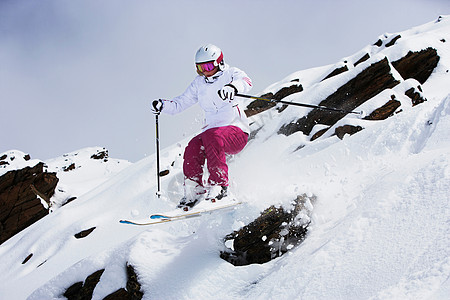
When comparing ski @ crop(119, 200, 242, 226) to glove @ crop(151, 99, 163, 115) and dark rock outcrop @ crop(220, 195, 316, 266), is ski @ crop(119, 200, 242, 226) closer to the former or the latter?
dark rock outcrop @ crop(220, 195, 316, 266)

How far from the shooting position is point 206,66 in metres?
4.55

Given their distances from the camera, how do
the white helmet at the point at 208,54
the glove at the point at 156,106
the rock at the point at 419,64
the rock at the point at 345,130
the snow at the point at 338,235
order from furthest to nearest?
the rock at the point at 419,64, the rock at the point at 345,130, the glove at the point at 156,106, the white helmet at the point at 208,54, the snow at the point at 338,235

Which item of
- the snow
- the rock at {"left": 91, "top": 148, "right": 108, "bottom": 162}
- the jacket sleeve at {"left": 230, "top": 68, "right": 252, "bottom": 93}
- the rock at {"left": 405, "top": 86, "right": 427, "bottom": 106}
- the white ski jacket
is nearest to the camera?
the snow

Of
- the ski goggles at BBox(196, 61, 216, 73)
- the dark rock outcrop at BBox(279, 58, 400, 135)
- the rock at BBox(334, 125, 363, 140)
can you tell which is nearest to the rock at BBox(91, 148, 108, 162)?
the dark rock outcrop at BBox(279, 58, 400, 135)

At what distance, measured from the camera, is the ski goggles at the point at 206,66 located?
14.9ft

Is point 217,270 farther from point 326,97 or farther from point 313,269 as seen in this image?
point 326,97

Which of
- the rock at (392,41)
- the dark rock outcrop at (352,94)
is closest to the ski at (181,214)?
the dark rock outcrop at (352,94)

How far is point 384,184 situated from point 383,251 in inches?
51.3

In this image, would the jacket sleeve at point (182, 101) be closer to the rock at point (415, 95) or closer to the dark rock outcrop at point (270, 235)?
the dark rock outcrop at point (270, 235)

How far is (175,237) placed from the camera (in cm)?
505

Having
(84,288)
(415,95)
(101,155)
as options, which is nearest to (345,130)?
(415,95)

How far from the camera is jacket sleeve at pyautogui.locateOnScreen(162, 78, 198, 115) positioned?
16.4 ft

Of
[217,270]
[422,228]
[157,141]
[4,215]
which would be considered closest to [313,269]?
[422,228]

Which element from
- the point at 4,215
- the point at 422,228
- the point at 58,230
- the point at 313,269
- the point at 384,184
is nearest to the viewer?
the point at 422,228
